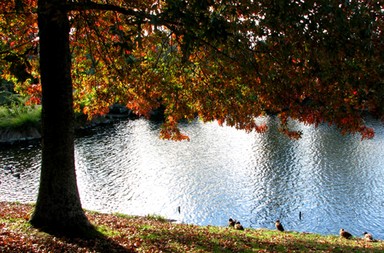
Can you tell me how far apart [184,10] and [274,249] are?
25.2 ft

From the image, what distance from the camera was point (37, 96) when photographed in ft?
50.7

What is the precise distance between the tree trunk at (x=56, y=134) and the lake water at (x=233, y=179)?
55.4 ft

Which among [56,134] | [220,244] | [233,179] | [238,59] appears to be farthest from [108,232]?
[233,179]

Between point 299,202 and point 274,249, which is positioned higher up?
point 274,249

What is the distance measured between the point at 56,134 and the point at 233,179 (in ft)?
83.2

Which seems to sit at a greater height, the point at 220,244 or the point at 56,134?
the point at 56,134

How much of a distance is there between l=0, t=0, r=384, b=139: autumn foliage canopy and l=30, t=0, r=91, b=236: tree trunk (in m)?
0.55

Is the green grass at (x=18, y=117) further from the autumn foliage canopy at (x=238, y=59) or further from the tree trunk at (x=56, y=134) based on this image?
the tree trunk at (x=56, y=134)

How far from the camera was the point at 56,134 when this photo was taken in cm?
938

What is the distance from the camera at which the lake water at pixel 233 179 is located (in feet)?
86.0

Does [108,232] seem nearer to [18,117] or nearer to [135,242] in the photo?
[135,242]

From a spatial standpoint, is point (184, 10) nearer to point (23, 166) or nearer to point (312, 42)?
point (312, 42)

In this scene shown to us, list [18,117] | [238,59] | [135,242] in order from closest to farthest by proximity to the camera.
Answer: [238,59] < [135,242] < [18,117]

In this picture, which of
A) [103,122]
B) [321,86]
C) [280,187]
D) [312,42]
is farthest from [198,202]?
[103,122]
